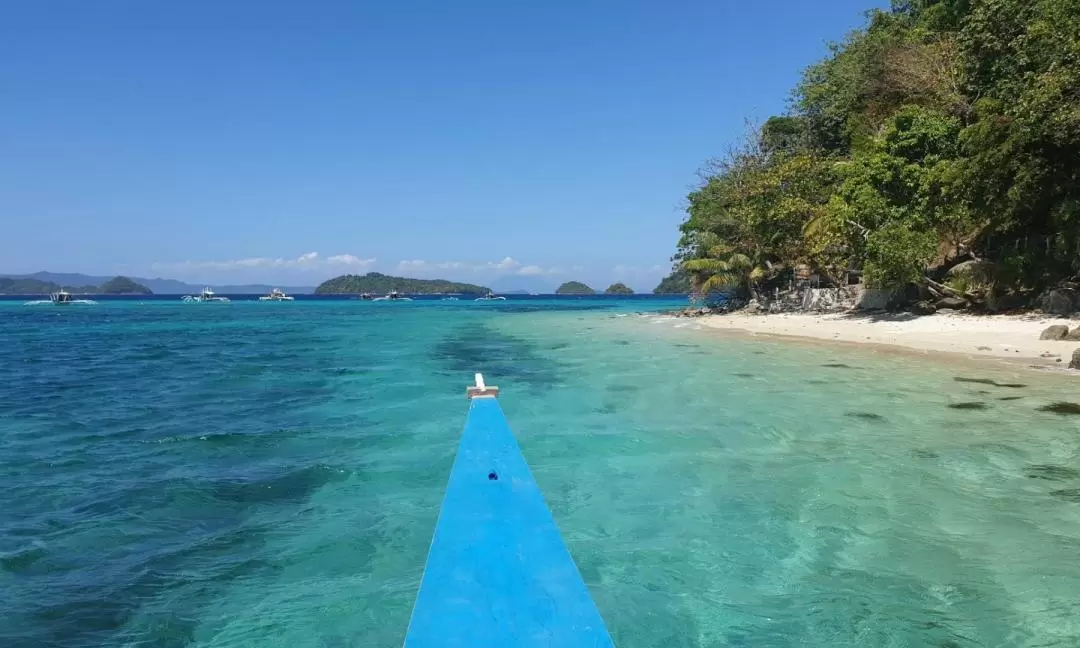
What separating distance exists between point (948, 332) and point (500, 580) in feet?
66.5

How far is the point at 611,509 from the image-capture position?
591cm

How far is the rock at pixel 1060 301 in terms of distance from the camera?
61.4 ft

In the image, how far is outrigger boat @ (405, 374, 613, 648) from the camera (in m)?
2.92

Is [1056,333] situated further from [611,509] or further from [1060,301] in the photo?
[611,509]

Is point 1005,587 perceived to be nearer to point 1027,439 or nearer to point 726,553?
point 726,553

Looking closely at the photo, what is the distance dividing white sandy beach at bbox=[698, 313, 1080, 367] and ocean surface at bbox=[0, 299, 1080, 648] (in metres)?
2.65

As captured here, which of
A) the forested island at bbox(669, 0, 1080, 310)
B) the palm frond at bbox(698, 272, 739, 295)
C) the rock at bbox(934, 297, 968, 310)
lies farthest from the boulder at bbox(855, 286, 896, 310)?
the palm frond at bbox(698, 272, 739, 295)

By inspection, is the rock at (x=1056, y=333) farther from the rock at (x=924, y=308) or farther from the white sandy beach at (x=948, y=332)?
the rock at (x=924, y=308)

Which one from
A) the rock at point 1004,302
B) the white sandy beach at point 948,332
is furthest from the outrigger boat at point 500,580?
the rock at point 1004,302

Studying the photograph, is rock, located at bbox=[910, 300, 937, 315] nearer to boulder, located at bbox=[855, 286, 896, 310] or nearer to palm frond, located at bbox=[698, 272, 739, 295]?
boulder, located at bbox=[855, 286, 896, 310]

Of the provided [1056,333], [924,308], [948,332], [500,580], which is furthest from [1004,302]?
[500,580]

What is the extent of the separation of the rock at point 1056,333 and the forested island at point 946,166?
3274mm

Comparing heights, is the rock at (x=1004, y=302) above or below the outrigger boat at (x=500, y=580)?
above

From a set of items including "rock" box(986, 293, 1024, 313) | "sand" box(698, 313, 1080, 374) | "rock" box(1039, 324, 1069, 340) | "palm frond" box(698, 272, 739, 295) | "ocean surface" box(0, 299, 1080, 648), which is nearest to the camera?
"ocean surface" box(0, 299, 1080, 648)
